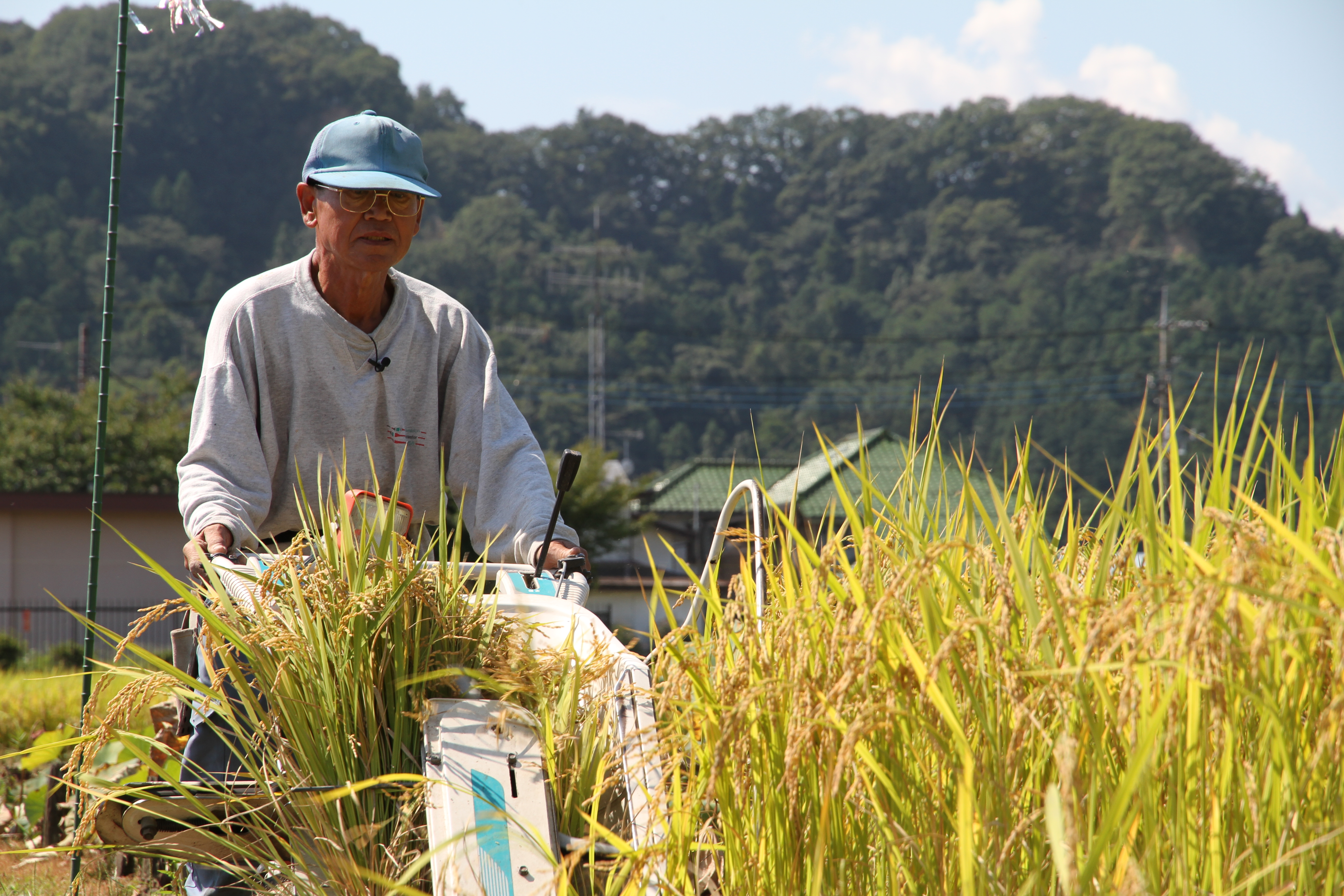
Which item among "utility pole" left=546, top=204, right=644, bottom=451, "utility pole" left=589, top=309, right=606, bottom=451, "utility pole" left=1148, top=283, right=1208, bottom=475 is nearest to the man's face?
"utility pole" left=1148, top=283, right=1208, bottom=475

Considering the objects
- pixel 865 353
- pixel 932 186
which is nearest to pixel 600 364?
pixel 865 353

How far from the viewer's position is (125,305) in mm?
48781

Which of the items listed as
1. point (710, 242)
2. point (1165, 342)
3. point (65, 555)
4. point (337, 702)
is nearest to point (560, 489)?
point (337, 702)

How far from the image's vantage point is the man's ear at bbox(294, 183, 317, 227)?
9.83 feet

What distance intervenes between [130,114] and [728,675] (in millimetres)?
70080

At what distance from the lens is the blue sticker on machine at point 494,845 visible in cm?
185

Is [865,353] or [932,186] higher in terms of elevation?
[932,186]

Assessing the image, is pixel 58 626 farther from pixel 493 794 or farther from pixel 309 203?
pixel 493 794

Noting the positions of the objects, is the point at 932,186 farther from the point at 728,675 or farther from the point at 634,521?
the point at 728,675

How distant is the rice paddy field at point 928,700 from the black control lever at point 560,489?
321mm

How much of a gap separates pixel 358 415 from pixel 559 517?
0.63 m

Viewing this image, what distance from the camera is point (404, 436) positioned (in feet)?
10.2

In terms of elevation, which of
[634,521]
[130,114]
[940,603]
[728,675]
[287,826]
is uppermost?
[130,114]

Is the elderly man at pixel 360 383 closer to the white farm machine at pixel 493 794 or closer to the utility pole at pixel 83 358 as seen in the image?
the white farm machine at pixel 493 794
